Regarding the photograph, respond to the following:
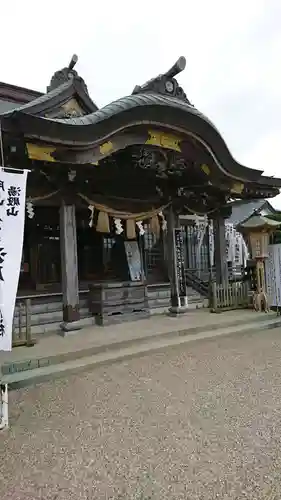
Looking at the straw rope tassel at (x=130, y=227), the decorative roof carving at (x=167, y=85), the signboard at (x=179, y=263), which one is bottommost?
the signboard at (x=179, y=263)

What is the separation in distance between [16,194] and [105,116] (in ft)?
11.4

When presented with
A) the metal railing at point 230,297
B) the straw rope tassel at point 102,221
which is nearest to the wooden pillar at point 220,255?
the metal railing at point 230,297

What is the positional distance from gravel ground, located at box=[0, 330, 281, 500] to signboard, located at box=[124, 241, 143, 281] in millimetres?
4927

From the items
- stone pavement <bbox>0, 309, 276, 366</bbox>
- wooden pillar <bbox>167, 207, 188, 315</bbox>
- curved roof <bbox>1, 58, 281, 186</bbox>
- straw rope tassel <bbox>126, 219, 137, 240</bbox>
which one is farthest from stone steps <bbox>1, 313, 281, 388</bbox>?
curved roof <bbox>1, 58, 281, 186</bbox>

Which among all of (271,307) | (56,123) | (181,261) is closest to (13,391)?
(56,123)

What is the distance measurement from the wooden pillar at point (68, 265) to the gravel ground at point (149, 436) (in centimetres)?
216

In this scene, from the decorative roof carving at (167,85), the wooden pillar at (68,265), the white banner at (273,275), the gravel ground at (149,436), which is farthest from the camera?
the white banner at (273,275)

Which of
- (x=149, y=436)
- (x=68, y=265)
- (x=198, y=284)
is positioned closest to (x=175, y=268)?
(x=68, y=265)

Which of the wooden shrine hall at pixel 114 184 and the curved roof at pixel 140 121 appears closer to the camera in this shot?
the curved roof at pixel 140 121

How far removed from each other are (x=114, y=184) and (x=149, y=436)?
22.2 feet

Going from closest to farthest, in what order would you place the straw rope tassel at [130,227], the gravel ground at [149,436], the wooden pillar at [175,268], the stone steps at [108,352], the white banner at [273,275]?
1. the gravel ground at [149,436]
2. the stone steps at [108,352]
3. the straw rope tassel at [130,227]
4. the wooden pillar at [175,268]
5. the white banner at [273,275]

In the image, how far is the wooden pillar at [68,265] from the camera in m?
7.75

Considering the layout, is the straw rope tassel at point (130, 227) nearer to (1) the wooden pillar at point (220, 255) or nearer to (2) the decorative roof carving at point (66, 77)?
(1) the wooden pillar at point (220, 255)

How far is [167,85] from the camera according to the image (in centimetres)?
814
